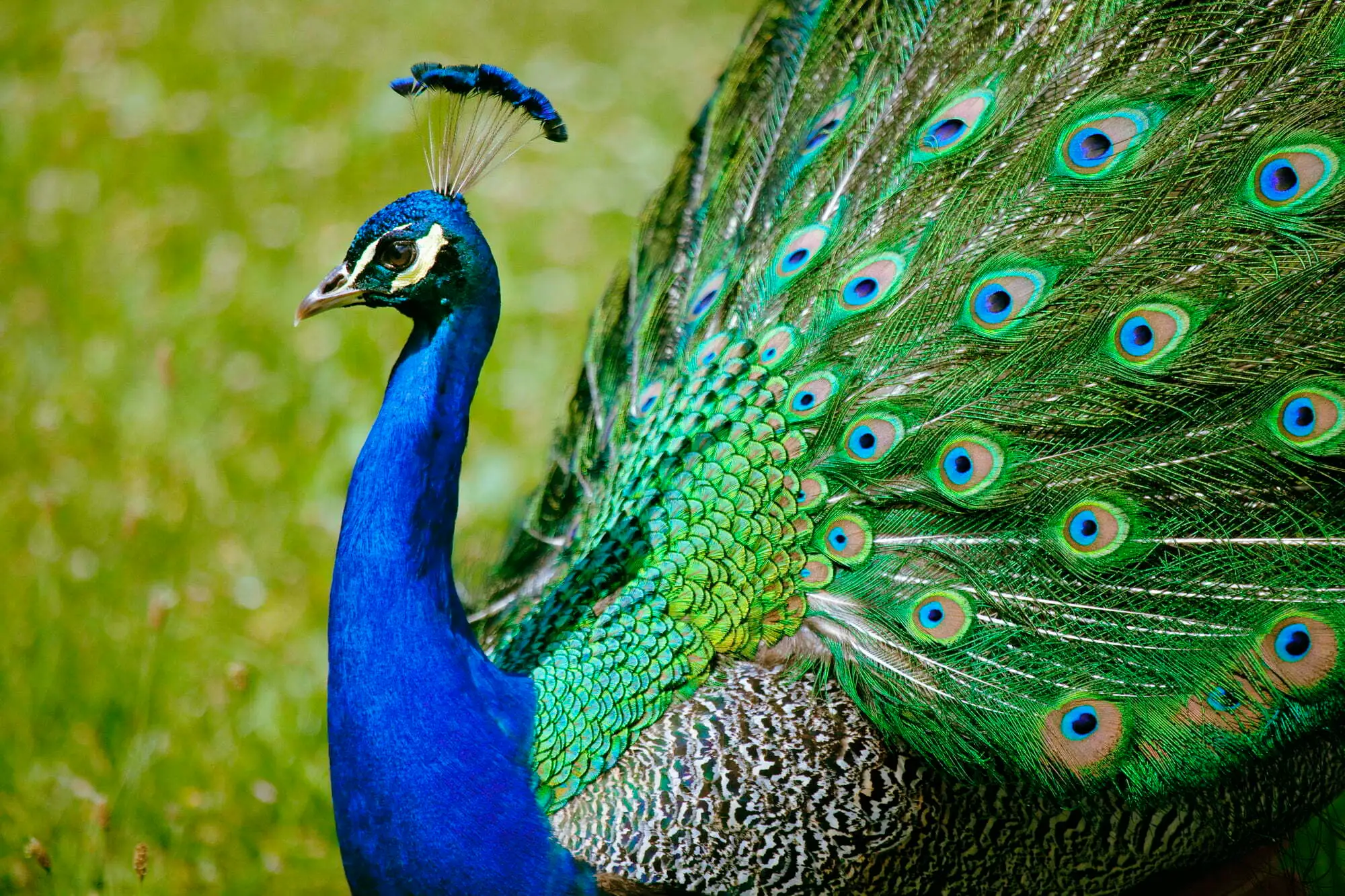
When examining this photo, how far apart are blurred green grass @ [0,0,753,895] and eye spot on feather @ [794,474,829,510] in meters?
0.94

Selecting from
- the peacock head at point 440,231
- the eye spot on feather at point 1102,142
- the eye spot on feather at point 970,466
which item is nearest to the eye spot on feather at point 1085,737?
the eye spot on feather at point 970,466

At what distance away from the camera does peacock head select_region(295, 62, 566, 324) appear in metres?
1.96

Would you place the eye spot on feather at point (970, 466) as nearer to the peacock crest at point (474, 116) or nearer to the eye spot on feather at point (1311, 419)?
the eye spot on feather at point (1311, 419)

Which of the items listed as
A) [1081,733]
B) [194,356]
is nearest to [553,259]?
[194,356]

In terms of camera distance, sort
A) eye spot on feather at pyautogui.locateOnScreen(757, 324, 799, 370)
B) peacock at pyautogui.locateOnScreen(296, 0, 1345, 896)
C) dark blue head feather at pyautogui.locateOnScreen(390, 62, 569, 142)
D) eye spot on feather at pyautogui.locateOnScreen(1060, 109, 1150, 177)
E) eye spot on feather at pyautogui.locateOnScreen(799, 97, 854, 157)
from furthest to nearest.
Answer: eye spot on feather at pyautogui.locateOnScreen(799, 97, 854, 157)
eye spot on feather at pyautogui.locateOnScreen(757, 324, 799, 370)
eye spot on feather at pyautogui.locateOnScreen(1060, 109, 1150, 177)
peacock at pyautogui.locateOnScreen(296, 0, 1345, 896)
dark blue head feather at pyautogui.locateOnScreen(390, 62, 569, 142)

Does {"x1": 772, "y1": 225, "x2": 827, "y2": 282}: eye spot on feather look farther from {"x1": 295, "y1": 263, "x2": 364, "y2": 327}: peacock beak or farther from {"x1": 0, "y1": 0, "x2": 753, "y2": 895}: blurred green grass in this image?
{"x1": 0, "y1": 0, "x2": 753, "y2": 895}: blurred green grass

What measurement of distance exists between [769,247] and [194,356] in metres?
2.36

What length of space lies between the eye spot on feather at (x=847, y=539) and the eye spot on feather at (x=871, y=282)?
0.38 meters

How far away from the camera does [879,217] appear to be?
2.37 m

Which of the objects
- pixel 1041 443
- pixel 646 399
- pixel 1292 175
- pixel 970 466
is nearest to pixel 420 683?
pixel 646 399

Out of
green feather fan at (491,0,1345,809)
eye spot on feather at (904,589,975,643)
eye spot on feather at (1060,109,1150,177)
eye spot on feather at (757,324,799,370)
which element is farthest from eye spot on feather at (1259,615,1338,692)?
eye spot on feather at (757,324,799,370)

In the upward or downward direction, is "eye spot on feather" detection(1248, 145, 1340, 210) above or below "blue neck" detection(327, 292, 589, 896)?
above

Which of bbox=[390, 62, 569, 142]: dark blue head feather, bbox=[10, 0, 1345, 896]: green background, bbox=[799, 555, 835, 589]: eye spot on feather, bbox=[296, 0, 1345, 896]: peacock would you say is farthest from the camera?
bbox=[10, 0, 1345, 896]: green background

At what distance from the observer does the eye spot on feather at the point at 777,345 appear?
2377 millimetres
